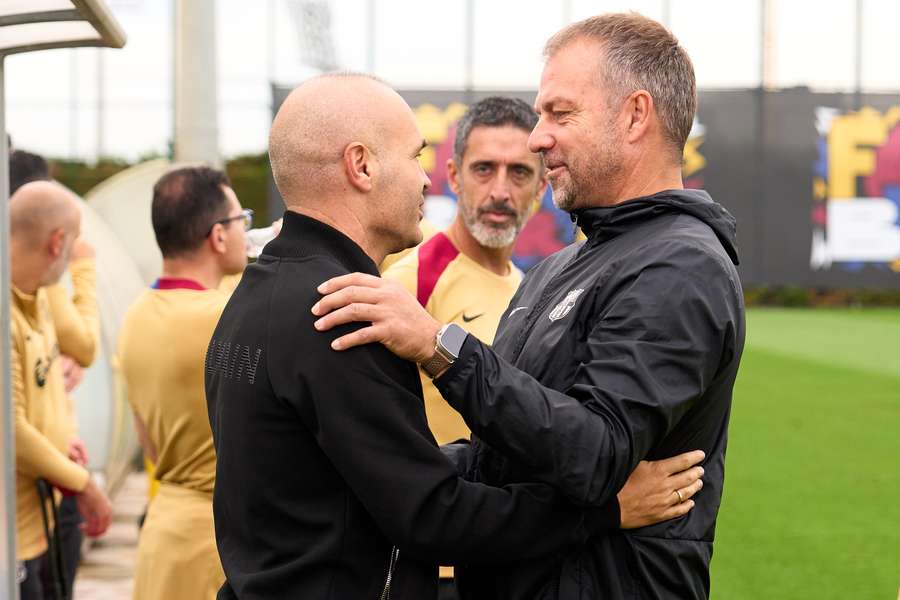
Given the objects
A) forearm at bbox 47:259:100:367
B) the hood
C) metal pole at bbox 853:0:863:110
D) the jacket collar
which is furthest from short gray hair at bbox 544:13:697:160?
metal pole at bbox 853:0:863:110

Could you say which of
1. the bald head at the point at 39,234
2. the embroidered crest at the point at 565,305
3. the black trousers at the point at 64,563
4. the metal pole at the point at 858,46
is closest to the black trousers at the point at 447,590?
the embroidered crest at the point at 565,305

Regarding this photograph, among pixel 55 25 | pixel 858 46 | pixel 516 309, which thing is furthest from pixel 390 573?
pixel 858 46

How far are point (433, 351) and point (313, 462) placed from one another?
30 centimetres

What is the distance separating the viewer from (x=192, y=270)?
396 cm

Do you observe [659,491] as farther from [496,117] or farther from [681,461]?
[496,117]

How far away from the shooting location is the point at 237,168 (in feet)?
96.5

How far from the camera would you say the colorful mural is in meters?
24.4

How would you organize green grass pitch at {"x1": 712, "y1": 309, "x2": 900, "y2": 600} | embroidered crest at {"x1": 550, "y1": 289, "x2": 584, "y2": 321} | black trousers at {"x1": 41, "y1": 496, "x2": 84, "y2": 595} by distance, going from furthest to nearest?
green grass pitch at {"x1": 712, "y1": 309, "x2": 900, "y2": 600} → black trousers at {"x1": 41, "y1": 496, "x2": 84, "y2": 595} → embroidered crest at {"x1": 550, "y1": 289, "x2": 584, "y2": 321}

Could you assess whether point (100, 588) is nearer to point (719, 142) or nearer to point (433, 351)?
point (433, 351)

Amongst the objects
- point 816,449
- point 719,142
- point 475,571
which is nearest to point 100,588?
point 475,571

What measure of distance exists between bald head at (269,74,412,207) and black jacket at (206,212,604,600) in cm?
8

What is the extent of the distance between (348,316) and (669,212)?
0.80m

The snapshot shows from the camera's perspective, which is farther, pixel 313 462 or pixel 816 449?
pixel 816 449

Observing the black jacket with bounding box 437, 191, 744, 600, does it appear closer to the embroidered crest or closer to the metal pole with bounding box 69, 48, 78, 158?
the embroidered crest
